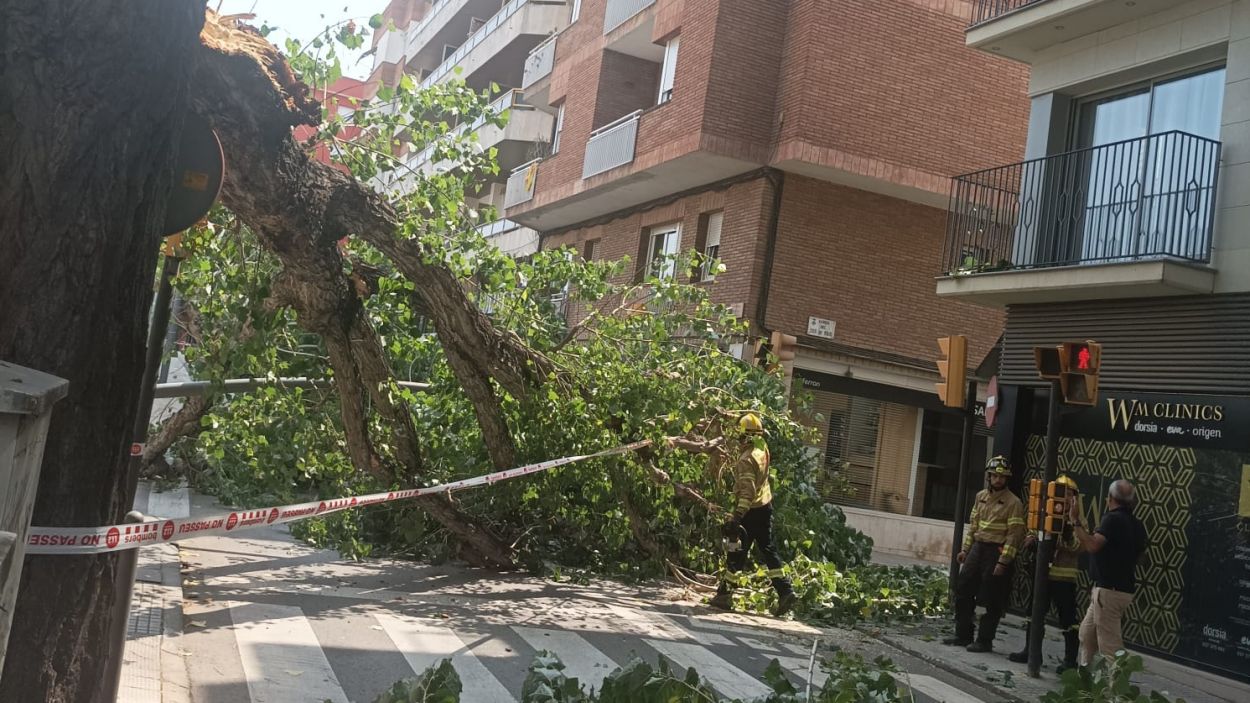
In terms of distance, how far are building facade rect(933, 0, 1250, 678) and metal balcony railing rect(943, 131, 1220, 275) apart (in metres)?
0.03

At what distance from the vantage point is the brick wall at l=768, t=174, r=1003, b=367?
20.1 metres

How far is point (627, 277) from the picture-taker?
24.5 m

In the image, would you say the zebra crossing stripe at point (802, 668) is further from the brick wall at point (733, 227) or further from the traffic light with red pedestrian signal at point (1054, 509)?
the brick wall at point (733, 227)

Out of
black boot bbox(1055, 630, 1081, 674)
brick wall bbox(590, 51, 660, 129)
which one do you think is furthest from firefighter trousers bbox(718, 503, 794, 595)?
brick wall bbox(590, 51, 660, 129)

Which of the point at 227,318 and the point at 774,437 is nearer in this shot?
the point at 227,318

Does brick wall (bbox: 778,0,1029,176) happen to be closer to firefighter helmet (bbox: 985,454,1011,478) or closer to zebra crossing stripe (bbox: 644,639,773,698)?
firefighter helmet (bbox: 985,454,1011,478)

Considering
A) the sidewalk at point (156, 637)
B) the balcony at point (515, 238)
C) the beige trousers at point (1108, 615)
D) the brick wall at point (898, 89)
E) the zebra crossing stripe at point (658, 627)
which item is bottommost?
the sidewalk at point (156, 637)

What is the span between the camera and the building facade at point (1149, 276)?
1145cm

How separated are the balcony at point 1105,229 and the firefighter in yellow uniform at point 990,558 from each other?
3205 mm

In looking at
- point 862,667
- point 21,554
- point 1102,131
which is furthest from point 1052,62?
point 21,554

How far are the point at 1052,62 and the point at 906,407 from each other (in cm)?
836

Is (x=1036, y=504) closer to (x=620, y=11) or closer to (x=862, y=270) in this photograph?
(x=862, y=270)

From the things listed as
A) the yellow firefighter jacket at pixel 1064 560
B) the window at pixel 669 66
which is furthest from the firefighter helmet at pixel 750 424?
the window at pixel 669 66

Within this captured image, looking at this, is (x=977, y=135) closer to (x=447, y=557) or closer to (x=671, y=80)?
(x=671, y=80)
